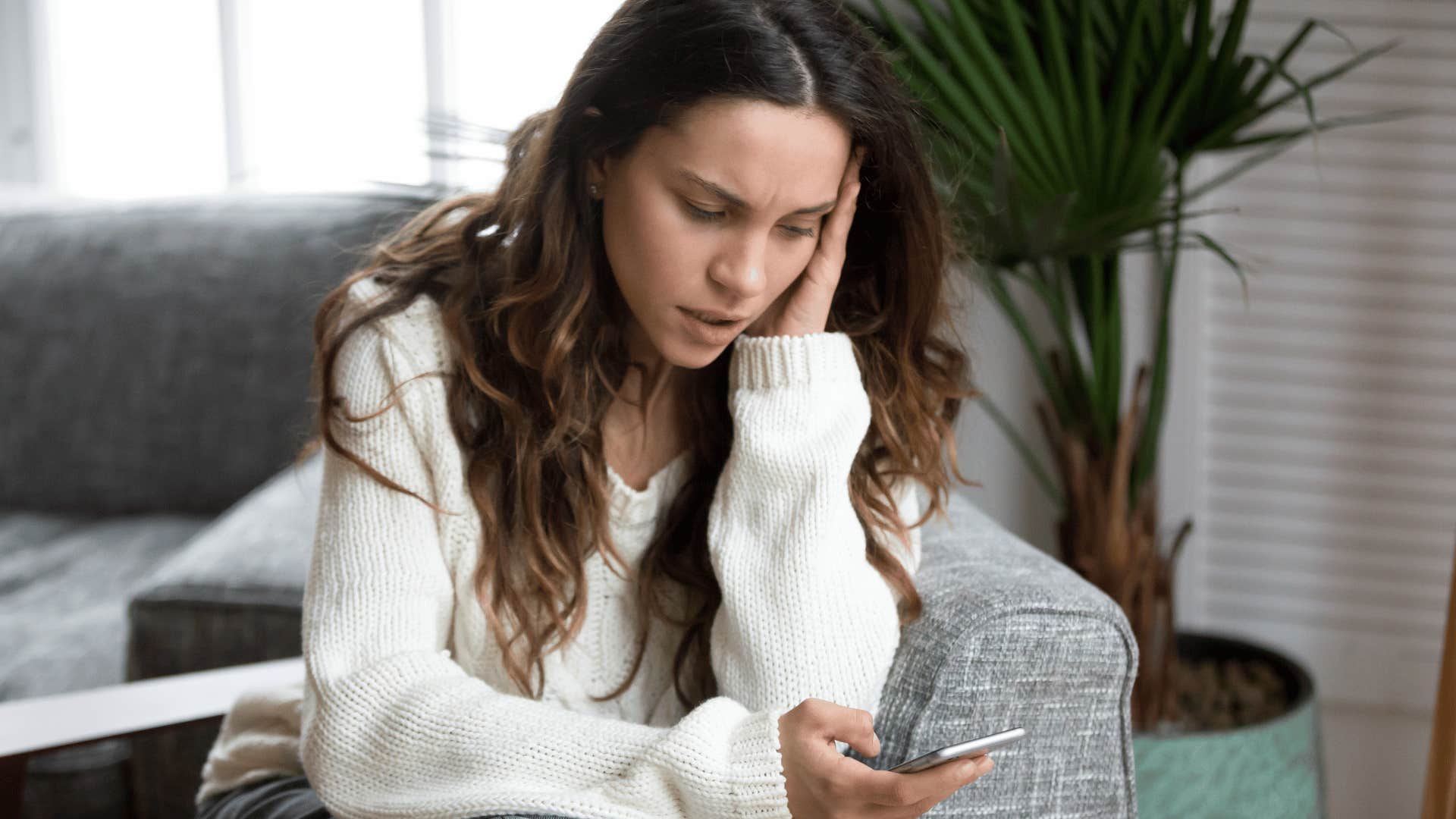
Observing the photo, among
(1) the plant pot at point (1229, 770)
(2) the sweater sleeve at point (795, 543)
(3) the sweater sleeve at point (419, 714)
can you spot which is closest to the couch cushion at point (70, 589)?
(3) the sweater sleeve at point (419, 714)

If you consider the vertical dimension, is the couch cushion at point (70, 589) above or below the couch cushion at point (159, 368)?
below

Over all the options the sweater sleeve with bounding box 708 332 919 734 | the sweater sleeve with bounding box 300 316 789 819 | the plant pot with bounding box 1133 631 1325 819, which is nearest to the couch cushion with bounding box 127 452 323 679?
the sweater sleeve with bounding box 300 316 789 819

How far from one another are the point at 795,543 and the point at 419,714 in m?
0.35

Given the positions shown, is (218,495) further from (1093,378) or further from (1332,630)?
(1332,630)

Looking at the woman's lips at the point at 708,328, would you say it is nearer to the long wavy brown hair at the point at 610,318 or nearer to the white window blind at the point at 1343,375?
the long wavy brown hair at the point at 610,318

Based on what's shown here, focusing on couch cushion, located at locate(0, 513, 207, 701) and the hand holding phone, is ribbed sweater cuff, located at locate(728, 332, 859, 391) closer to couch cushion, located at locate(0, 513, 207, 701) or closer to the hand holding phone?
the hand holding phone

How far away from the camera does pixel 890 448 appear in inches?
48.9

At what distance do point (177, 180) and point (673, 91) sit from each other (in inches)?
111

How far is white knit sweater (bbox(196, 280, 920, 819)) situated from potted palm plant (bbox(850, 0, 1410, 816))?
0.31 m

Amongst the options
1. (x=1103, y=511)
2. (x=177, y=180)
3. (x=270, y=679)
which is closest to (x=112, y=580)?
(x=270, y=679)

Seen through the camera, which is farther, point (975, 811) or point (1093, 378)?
point (1093, 378)

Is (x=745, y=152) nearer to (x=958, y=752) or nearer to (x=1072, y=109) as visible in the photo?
(x=958, y=752)

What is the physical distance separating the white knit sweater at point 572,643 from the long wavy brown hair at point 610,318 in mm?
22

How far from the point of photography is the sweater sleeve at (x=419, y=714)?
945 millimetres
